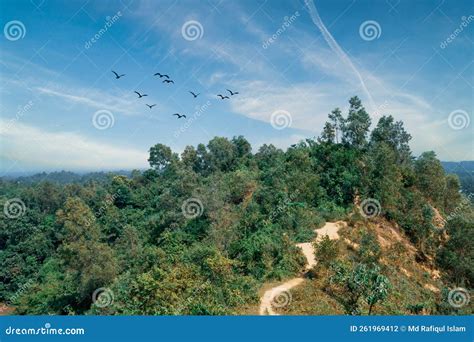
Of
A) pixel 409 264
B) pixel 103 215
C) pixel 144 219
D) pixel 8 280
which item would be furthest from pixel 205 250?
pixel 8 280

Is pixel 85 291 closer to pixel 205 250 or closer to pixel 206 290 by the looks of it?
pixel 205 250

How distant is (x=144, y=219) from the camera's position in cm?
4003

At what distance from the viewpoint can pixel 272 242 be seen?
20.1 metres

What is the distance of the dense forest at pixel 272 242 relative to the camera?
51.9 ft

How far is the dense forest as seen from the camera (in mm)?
15805

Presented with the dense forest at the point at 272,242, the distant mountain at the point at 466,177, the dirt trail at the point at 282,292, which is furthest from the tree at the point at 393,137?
the dirt trail at the point at 282,292

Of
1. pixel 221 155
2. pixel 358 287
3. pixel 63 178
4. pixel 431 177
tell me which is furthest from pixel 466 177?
pixel 63 178

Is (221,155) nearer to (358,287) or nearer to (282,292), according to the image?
(282,292)

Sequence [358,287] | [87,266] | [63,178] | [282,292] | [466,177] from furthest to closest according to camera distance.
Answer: [63,178] < [466,177] < [87,266] < [282,292] < [358,287]

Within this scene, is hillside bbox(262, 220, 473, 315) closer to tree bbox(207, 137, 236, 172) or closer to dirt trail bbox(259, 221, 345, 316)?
dirt trail bbox(259, 221, 345, 316)

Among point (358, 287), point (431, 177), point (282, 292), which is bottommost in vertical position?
point (282, 292)

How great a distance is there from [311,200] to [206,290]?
559 inches

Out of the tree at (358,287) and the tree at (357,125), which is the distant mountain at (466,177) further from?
the tree at (358,287)

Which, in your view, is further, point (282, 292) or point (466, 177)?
point (466, 177)
